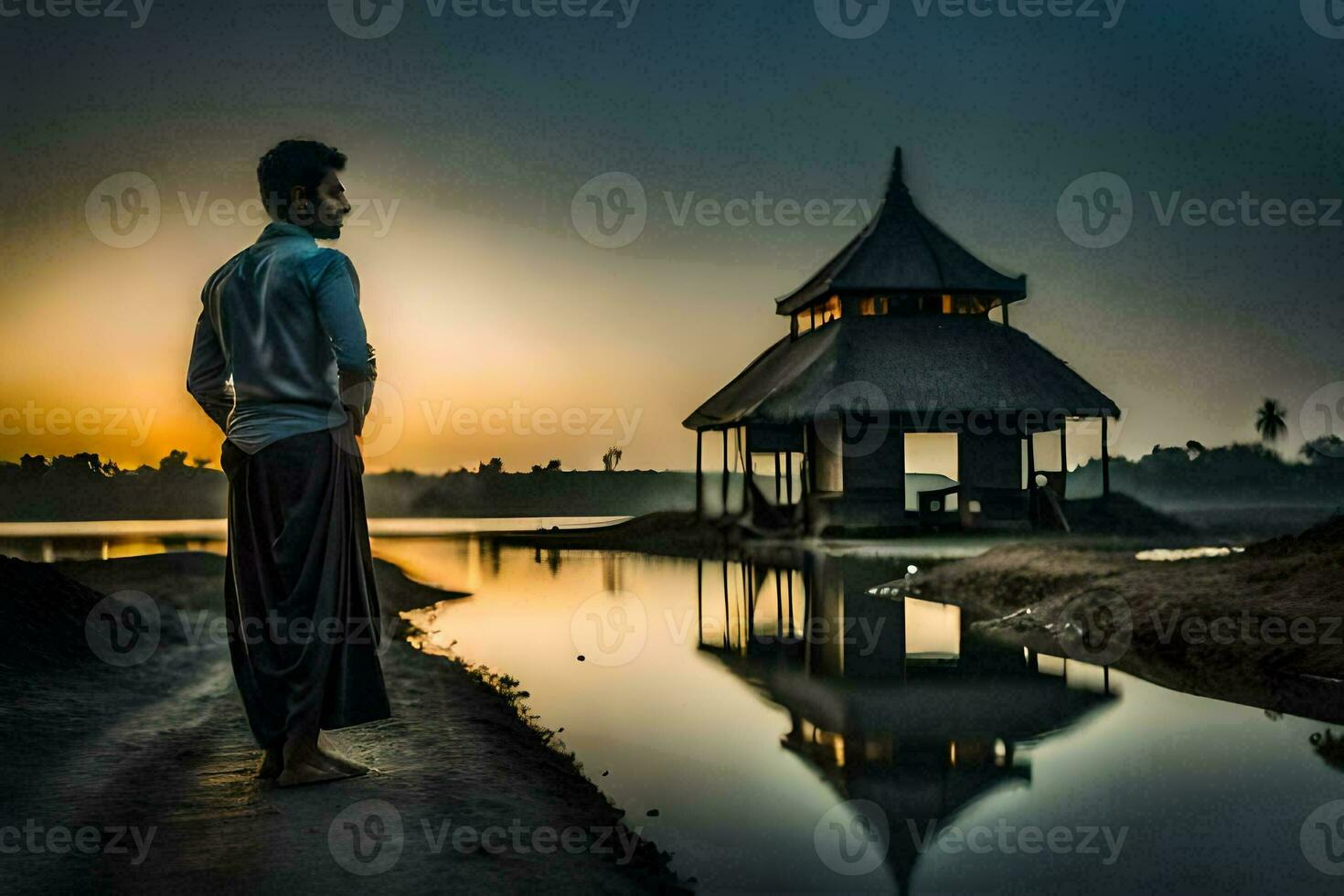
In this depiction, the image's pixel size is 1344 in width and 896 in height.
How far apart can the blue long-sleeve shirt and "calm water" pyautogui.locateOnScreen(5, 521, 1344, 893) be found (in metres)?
2.27

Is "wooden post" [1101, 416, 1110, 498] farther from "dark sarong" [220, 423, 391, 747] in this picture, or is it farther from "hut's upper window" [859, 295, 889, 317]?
"dark sarong" [220, 423, 391, 747]

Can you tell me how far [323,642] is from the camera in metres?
3.99

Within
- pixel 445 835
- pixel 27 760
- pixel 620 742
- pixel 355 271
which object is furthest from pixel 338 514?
pixel 620 742

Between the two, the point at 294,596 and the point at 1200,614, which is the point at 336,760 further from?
the point at 1200,614

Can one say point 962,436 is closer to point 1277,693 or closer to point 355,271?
point 1277,693

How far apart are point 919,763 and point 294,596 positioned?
3318 mm

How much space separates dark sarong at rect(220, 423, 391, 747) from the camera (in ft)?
13.1

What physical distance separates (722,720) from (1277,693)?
13.4 feet

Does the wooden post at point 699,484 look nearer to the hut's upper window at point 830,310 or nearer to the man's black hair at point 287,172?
the hut's upper window at point 830,310

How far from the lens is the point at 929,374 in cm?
2639

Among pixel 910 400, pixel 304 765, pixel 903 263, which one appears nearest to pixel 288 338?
pixel 304 765

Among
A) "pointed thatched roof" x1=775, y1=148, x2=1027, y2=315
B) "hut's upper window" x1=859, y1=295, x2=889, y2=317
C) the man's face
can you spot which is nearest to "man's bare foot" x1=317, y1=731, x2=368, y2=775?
the man's face

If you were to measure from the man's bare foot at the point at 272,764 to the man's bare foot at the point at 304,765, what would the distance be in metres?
0.04

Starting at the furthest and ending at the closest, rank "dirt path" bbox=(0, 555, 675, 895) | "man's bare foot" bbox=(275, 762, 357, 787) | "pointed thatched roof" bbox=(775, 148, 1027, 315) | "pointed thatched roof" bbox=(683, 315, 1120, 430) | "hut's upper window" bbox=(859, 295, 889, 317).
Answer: "hut's upper window" bbox=(859, 295, 889, 317)
"pointed thatched roof" bbox=(775, 148, 1027, 315)
"pointed thatched roof" bbox=(683, 315, 1120, 430)
"man's bare foot" bbox=(275, 762, 357, 787)
"dirt path" bbox=(0, 555, 675, 895)
